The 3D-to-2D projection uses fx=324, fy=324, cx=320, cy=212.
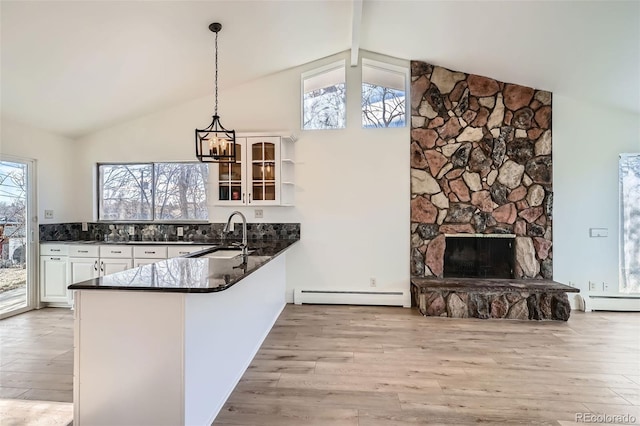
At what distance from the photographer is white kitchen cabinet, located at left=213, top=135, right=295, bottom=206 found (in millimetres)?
4219

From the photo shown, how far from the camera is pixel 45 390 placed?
2.33 m

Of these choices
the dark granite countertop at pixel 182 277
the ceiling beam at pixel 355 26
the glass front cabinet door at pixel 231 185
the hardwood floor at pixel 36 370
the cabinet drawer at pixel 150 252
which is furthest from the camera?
the glass front cabinet door at pixel 231 185

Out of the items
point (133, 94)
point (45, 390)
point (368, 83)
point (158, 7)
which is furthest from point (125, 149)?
point (368, 83)

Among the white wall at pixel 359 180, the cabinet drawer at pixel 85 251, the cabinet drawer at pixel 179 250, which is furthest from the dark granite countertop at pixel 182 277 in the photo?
the cabinet drawer at pixel 85 251

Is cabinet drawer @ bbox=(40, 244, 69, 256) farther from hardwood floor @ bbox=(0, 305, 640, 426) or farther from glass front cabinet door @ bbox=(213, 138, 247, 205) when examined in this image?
glass front cabinet door @ bbox=(213, 138, 247, 205)

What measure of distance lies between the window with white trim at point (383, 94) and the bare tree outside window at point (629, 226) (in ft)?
9.52

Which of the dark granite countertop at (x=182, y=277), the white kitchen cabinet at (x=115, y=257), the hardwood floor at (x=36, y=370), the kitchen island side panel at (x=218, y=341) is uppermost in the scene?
the dark granite countertop at (x=182, y=277)

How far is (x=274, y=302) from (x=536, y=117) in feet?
13.4

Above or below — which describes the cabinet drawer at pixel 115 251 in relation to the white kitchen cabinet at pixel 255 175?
below

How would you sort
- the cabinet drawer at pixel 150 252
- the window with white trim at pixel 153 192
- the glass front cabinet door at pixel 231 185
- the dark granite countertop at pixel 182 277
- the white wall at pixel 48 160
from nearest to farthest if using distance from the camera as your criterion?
the dark granite countertop at pixel 182 277 < the white wall at pixel 48 160 < the cabinet drawer at pixel 150 252 < the glass front cabinet door at pixel 231 185 < the window with white trim at pixel 153 192

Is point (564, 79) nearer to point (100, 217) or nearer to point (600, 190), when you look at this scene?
point (600, 190)

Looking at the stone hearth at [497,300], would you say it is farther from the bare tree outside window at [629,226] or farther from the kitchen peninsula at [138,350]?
the kitchen peninsula at [138,350]

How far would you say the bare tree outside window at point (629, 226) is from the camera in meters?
4.15

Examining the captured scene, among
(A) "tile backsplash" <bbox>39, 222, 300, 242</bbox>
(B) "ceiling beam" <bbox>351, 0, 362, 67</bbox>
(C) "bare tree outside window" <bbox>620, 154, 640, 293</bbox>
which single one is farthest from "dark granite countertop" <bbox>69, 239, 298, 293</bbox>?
(C) "bare tree outside window" <bbox>620, 154, 640, 293</bbox>
